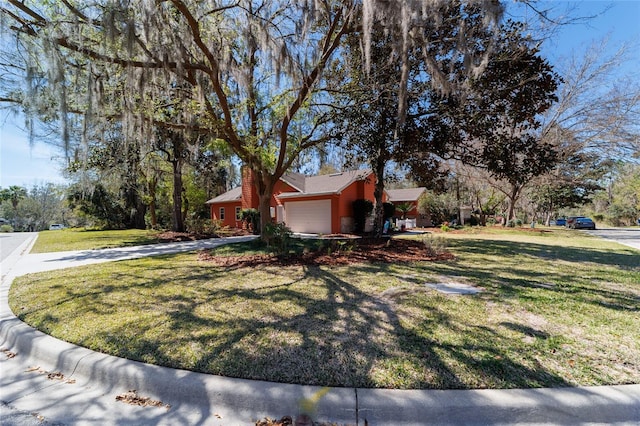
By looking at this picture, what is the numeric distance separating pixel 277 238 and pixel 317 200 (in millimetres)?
8610

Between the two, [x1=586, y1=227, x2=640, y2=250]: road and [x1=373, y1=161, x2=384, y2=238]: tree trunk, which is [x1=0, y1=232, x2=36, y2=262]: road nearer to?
[x1=373, y1=161, x2=384, y2=238]: tree trunk

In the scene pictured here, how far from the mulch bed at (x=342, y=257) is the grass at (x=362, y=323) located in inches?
46.2

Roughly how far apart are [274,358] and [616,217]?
50.0 meters

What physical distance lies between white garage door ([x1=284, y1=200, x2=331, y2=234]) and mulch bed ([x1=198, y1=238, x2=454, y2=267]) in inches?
302

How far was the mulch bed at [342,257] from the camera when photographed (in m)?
7.71

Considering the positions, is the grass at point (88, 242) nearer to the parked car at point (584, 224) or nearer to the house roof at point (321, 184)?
the house roof at point (321, 184)

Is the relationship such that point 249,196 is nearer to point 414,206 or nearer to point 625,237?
point 414,206

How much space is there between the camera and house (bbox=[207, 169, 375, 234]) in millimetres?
17141

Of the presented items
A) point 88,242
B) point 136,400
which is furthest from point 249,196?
point 136,400

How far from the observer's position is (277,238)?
31.2ft

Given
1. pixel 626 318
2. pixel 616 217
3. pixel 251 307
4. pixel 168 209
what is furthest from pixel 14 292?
pixel 616 217

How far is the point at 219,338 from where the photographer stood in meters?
3.18

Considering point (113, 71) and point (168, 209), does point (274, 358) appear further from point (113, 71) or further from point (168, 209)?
point (168, 209)

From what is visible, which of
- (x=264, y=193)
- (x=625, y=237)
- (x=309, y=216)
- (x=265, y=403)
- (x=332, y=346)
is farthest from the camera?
(x=309, y=216)
